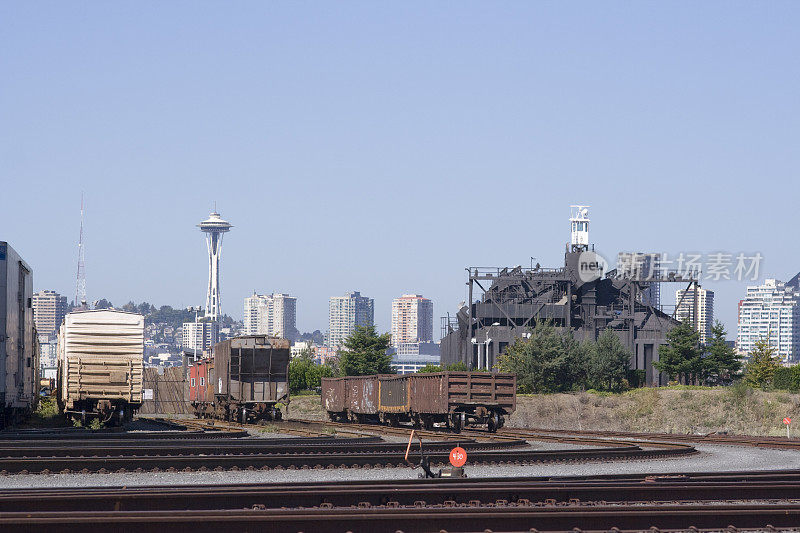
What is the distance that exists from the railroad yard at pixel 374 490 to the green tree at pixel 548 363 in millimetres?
38251

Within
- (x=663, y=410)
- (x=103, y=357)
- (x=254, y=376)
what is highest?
(x=103, y=357)

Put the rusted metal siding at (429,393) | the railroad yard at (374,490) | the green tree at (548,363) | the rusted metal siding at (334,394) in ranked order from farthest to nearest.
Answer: the green tree at (548,363)
the rusted metal siding at (334,394)
the rusted metal siding at (429,393)
the railroad yard at (374,490)

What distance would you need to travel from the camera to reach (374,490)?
14711mm

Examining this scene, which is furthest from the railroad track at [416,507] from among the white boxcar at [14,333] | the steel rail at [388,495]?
the white boxcar at [14,333]

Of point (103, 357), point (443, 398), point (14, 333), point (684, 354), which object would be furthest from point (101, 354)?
point (684, 354)

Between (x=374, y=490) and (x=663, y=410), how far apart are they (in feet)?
148

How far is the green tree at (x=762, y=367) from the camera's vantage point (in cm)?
6900

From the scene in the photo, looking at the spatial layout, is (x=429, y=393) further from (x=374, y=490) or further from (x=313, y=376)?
(x=313, y=376)

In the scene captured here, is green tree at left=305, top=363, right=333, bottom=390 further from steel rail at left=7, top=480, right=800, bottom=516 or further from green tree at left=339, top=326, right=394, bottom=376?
steel rail at left=7, top=480, right=800, bottom=516

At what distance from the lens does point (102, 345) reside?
34719 mm

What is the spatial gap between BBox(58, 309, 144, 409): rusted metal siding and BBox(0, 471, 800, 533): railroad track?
2027 centimetres

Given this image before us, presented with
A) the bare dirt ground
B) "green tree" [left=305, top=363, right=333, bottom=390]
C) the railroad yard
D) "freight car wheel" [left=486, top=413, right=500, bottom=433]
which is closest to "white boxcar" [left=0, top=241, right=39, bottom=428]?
the railroad yard

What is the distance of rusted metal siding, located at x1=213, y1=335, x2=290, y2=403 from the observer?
1639 inches

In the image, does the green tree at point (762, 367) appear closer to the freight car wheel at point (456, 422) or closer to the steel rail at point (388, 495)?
the freight car wheel at point (456, 422)
